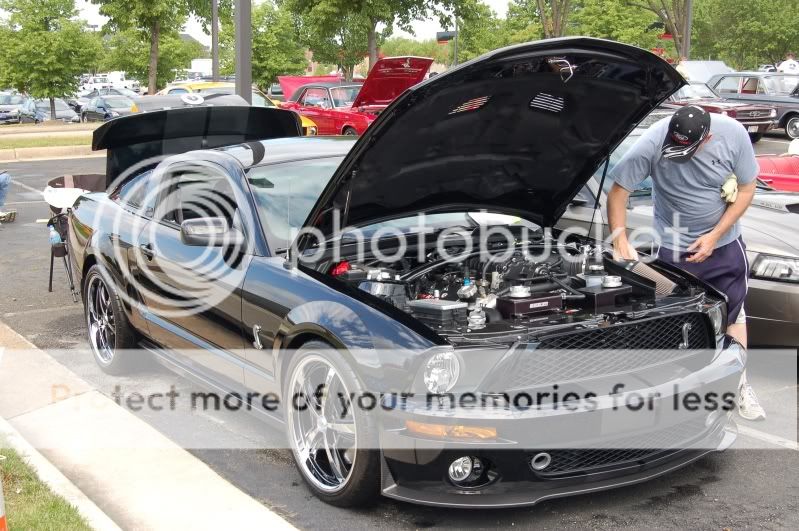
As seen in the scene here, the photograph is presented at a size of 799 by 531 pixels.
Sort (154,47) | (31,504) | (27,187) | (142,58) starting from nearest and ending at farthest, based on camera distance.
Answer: (31,504)
(27,187)
(154,47)
(142,58)

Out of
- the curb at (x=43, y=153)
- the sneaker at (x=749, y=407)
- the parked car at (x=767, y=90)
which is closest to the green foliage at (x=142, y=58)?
the curb at (x=43, y=153)

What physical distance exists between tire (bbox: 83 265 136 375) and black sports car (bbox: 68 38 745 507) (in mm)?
47

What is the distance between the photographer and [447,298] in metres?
4.48

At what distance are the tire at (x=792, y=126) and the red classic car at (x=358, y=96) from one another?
10.9 metres

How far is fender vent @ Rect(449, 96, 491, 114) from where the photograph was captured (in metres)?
4.34

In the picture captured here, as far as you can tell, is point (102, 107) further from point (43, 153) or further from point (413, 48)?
point (413, 48)

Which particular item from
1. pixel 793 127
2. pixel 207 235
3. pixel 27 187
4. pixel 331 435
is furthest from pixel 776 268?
pixel 793 127

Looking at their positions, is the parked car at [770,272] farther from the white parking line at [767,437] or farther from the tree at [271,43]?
the tree at [271,43]

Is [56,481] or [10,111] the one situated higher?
Answer: [10,111]

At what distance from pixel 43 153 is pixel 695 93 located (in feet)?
51.0

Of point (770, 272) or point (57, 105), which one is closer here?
point (770, 272)

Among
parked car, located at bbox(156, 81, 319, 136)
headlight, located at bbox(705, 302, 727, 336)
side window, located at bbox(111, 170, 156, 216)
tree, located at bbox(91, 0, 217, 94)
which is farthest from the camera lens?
tree, located at bbox(91, 0, 217, 94)

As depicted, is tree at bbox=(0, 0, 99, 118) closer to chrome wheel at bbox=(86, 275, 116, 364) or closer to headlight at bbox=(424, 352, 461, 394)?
chrome wheel at bbox=(86, 275, 116, 364)

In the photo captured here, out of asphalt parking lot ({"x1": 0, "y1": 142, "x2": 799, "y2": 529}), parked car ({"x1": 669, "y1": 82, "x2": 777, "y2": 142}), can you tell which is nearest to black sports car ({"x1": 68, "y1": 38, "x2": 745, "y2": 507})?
asphalt parking lot ({"x1": 0, "y1": 142, "x2": 799, "y2": 529})
